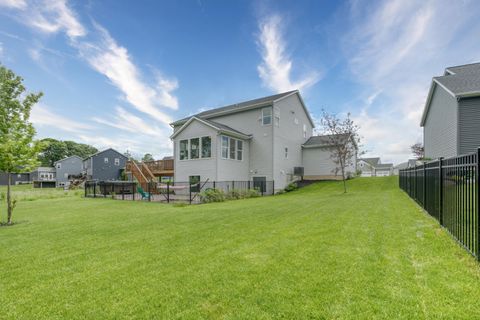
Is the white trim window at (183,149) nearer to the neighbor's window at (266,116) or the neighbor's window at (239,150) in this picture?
the neighbor's window at (239,150)

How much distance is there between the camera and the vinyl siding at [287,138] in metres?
18.7

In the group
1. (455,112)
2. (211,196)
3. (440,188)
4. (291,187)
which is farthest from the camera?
(291,187)

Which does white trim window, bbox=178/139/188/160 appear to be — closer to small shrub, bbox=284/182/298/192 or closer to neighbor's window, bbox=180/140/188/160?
neighbor's window, bbox=180/140/188/160

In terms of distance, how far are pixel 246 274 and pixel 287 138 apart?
1786 centimetres

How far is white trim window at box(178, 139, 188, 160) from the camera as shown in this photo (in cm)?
1834

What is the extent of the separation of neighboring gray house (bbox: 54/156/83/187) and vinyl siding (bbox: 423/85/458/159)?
184ft

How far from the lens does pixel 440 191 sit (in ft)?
16.7

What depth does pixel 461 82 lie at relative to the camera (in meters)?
13.4

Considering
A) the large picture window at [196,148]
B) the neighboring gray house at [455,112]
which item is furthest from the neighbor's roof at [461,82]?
the large picture window at [196,148]

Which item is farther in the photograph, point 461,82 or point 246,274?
point 461,82

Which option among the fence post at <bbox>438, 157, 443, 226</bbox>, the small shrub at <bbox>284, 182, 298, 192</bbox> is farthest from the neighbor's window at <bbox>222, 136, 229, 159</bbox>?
the fence post at <bbox>438, 157, 443, 226</bbox>

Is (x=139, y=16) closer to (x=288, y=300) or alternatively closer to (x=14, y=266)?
(x=14, y=266)

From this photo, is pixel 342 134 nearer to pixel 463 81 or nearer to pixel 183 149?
pixel 463 81

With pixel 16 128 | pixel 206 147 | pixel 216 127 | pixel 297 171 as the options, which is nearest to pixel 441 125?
pixel 297 171
